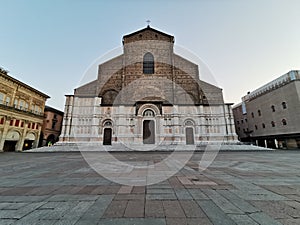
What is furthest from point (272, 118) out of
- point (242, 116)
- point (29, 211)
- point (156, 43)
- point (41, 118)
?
point (41, 118)

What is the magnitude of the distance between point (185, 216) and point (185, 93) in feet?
76.9

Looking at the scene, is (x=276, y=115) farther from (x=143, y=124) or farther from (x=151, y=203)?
(x=151, y=203)

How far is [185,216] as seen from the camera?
7.68ft

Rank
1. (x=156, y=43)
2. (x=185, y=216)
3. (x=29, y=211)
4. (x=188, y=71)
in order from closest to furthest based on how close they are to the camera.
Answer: (x=185, y=216) → (x=29, y=211) → (x=188, y=71) → (x=156, y=43)

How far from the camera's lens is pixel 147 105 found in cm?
2261

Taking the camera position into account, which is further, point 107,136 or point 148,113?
point 148,113

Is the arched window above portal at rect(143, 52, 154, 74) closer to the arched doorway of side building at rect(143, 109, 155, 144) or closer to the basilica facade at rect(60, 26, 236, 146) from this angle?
the basilica facade at rect(60, 26, 236, 146)

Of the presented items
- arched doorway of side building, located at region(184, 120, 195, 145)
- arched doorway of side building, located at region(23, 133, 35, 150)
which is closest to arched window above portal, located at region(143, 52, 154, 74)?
arched doorway of side building, located at region(184, 120, 195, 145)

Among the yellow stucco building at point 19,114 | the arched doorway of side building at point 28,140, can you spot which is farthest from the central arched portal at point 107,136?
the arched doorway of side building at point 28,140

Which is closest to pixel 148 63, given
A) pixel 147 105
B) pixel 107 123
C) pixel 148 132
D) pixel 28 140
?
pixel 147 105

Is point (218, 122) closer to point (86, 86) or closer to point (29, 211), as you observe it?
point (86, 86)

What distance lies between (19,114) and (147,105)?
1960cm

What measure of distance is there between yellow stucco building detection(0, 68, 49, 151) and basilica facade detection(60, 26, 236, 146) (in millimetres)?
7196

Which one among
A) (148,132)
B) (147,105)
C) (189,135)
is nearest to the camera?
(148,132)
